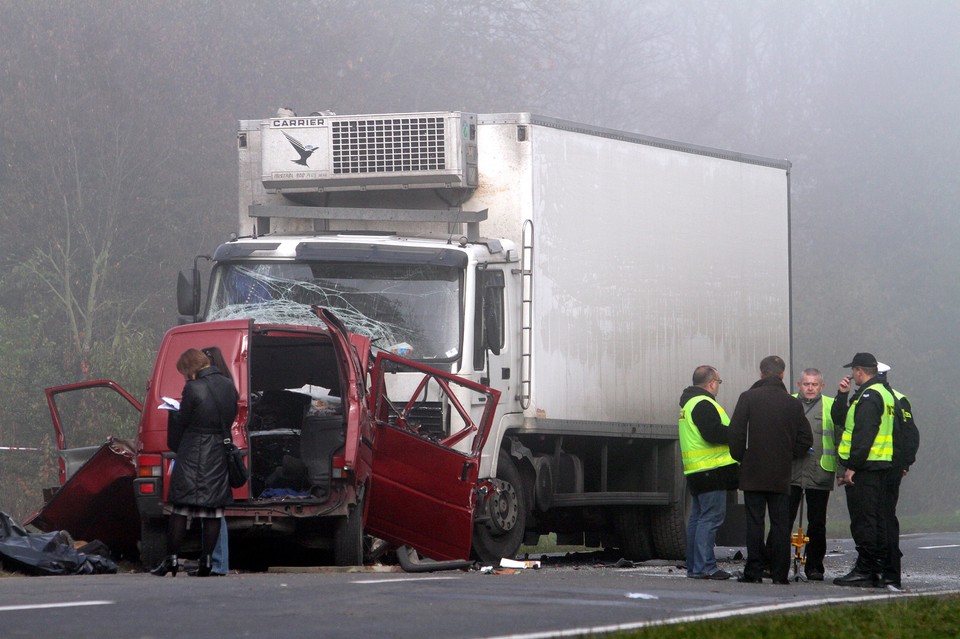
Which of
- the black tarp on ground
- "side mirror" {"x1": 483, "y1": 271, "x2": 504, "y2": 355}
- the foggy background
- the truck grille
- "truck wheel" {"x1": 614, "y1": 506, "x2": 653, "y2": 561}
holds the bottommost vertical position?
"truck wheel" {"x1": 614, "y1": 506, "x2": 653, "y2": 561}

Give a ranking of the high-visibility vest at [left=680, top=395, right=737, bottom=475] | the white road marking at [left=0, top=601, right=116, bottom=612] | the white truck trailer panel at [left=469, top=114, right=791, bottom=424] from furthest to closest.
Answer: the white truck trailer panel at [left=469, top=114, right=791, bottom=424] → the high-visibility vest at [left=680, top=395, right=737, bottom=475] → the white road marking at [left=0, top=601, right=116, bottom=612]

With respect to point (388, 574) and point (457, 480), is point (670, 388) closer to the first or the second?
point (457, 480)

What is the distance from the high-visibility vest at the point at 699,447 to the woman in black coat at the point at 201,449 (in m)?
3.61

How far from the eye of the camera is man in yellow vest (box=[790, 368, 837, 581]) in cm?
1343

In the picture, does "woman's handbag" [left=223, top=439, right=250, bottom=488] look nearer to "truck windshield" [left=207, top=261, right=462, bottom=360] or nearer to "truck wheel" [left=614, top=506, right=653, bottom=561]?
"truck windshield" [left=207, top=261, right=462, bottom=360]

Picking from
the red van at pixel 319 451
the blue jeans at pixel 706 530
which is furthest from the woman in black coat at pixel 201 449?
the blue jeans at pixel 706 530

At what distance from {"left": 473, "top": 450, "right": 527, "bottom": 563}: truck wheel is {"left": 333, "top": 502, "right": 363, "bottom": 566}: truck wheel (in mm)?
1947

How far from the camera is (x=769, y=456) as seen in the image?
484 inches

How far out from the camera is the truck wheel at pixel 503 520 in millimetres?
13734

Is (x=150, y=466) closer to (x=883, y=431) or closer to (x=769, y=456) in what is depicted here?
(x=769, y=456)

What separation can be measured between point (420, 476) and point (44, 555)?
279 centimetres

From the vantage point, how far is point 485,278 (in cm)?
1393

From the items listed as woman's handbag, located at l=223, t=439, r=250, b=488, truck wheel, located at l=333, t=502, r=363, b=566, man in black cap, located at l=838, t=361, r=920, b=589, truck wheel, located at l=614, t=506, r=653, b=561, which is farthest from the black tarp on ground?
truck wheel, located at l=614, t=506, r=653, b=561

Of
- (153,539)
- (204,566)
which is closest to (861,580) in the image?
(204,566)
